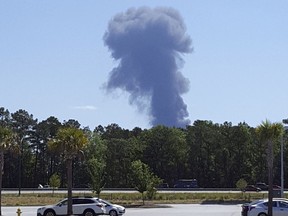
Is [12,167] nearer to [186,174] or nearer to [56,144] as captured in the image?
[186,174]

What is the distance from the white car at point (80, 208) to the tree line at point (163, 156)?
251 feet

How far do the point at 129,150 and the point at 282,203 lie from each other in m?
87.6

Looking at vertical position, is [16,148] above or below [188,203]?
above

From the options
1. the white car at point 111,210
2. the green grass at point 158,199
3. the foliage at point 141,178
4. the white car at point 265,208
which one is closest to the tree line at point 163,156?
the green grass at point 158,199

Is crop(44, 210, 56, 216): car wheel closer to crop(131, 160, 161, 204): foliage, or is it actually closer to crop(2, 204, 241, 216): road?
crop(2, 204, 241, 216): road

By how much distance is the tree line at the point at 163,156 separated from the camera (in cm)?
12669

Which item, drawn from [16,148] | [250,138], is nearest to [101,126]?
[250,138]

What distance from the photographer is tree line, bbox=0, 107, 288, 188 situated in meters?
127

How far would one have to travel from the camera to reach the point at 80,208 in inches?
1800

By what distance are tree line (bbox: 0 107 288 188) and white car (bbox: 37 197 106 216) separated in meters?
76.5

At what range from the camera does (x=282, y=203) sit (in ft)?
133

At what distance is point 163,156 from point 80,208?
87.2 m

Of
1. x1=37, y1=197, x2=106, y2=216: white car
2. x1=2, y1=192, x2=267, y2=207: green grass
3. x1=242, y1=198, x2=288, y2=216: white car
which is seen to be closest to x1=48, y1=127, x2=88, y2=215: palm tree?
x1=37, y1=197, x2=106, y2=216: white car

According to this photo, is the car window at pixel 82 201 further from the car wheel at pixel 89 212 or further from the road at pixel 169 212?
the road at pixel 169 212
